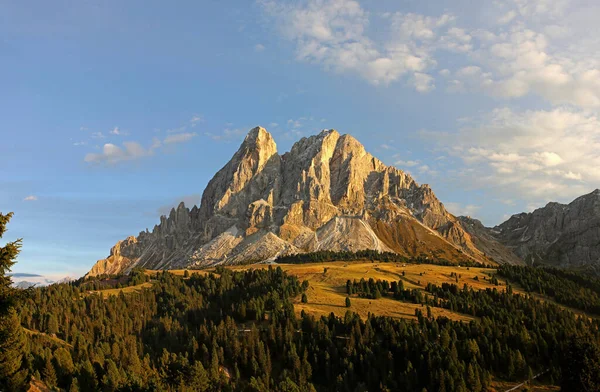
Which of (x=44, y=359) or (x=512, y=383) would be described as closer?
(x=44, y=359)

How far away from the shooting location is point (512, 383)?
12381 centimetres

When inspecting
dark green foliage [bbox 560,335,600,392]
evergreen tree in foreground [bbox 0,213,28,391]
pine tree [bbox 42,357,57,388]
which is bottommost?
dark green foliage [bbox 560,335,600,392]

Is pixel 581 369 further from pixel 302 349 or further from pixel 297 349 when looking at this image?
pixel 297 349

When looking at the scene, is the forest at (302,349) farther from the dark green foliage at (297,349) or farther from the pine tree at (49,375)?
the dark green foliage at (297,349)

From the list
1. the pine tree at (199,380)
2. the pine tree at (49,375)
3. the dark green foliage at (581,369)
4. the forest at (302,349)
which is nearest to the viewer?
the pine tree at (49,375)

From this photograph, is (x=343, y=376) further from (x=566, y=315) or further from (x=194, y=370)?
(x=566, y=315)

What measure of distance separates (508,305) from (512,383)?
73355 mm

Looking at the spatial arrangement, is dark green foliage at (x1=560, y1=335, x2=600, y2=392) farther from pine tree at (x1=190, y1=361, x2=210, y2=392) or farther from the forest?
pine tree at (x1=190, y1=361, x2=210, y2=392)

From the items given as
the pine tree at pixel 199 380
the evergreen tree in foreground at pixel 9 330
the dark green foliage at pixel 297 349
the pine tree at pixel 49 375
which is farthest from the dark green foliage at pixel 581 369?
the pine tree at pixel 49 375

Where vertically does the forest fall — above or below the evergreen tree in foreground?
below

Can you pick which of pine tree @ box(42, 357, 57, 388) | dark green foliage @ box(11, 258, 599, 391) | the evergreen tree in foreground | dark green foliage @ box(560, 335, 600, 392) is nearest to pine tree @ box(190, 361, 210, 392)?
dark green foliage @ box(11, 258, 599, 391)

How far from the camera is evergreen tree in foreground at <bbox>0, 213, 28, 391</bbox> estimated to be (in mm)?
33594

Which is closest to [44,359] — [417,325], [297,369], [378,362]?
[297,369]

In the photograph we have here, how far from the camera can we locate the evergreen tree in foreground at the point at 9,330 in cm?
3359
